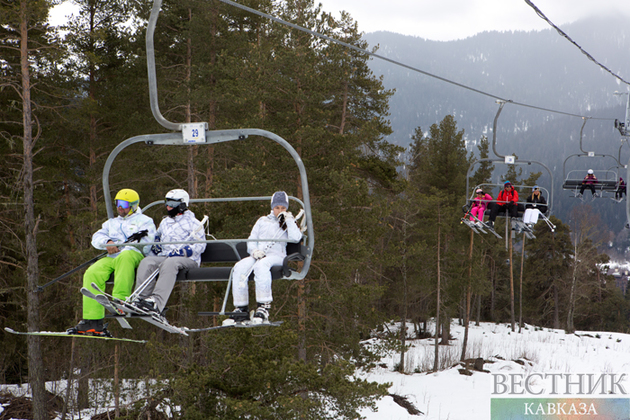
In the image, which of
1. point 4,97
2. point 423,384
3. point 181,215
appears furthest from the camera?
point 423,384

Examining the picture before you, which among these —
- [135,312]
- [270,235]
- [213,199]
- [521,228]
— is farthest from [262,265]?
[521,228]

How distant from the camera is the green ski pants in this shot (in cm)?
489

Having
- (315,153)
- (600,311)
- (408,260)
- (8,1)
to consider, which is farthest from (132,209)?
(600,311)

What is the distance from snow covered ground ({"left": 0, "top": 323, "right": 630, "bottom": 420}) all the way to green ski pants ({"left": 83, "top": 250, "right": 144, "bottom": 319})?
10.2 meters

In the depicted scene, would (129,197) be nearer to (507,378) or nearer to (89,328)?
(89,328)

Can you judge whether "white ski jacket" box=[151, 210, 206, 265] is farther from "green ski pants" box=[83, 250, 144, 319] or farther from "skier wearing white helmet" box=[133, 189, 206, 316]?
"green ski pants" box=[83, 250, 144, 319]

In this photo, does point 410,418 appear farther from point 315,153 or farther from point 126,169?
point 126,169

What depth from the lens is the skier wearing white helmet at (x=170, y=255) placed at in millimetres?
4766

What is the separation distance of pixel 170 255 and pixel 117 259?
0.49m

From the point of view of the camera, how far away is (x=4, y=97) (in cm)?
1494

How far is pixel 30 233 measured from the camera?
12.0 metres

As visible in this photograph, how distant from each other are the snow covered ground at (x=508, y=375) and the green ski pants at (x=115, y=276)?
13.6 meters

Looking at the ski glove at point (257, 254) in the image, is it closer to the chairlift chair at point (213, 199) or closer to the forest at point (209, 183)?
the chairlift chair at point (213, 199)

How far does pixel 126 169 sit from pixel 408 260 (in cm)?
1337
